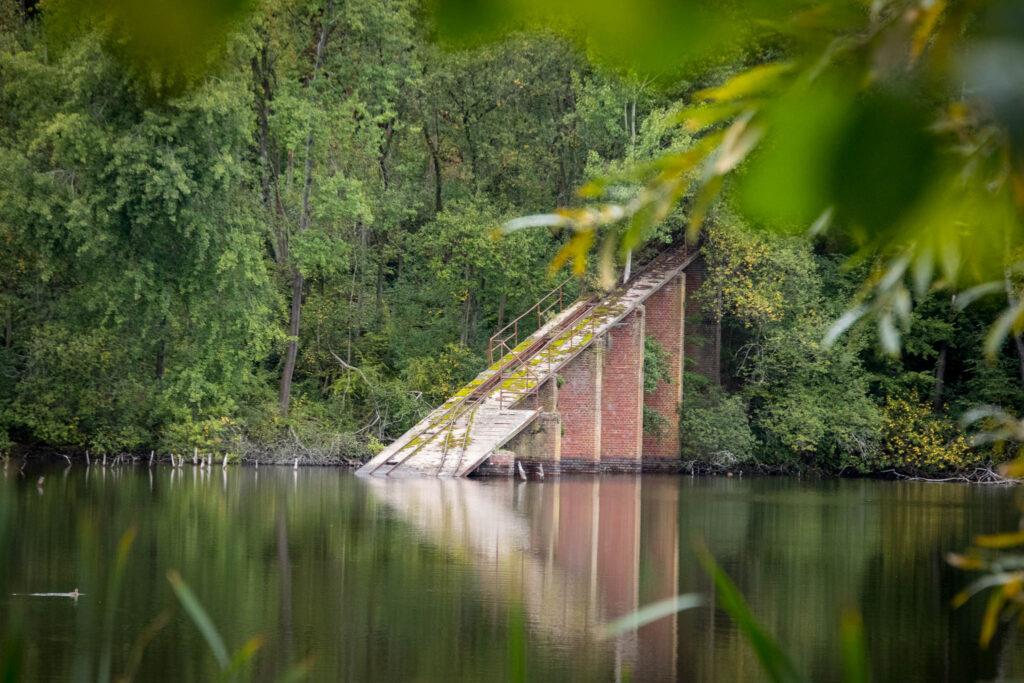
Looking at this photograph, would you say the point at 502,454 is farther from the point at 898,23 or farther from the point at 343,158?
the point at 898,23

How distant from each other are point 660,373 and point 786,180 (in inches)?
1058

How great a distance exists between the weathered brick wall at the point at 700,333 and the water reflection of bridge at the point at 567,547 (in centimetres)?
659

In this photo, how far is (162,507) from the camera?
58.3 ft

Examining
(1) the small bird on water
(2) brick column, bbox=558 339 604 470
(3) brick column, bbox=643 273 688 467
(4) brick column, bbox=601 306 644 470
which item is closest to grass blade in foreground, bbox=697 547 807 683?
(1) the small bird on water

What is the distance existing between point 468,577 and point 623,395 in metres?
14.6

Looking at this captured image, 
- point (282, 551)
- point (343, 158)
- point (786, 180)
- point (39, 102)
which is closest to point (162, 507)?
point (282, 551)

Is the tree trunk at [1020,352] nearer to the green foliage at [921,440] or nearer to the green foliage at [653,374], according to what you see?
the green foliage at [921,440]

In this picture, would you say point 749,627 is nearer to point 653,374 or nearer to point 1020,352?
point 653,374

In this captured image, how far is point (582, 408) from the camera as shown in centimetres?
2623

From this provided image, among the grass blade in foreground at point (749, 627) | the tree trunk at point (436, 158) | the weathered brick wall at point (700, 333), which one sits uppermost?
the tree trunk at point (436, 158)

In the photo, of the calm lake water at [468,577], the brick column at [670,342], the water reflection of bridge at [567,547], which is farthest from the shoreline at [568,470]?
the calm lake water at [468,577]

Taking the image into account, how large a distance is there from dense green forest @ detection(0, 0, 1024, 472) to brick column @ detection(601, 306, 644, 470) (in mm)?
1503

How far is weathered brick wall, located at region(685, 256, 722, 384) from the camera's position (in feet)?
97.0

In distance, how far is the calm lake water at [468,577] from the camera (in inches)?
369
